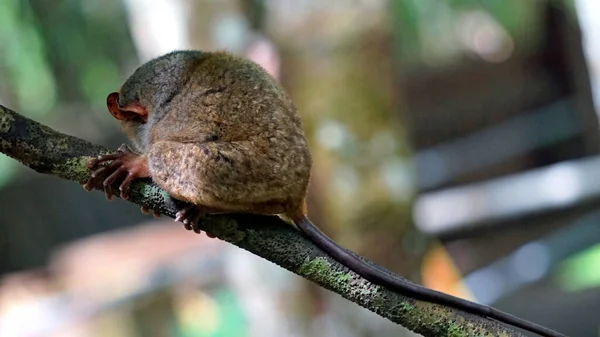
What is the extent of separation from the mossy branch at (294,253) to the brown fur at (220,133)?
15cm

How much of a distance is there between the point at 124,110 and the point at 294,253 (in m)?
0.76

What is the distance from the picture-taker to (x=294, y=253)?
1252mm

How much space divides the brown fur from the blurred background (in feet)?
4.13

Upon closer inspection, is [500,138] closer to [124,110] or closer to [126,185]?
[124,110]

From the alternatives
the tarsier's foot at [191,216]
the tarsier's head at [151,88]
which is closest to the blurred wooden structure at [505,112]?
the tarsier's head at [151,88]

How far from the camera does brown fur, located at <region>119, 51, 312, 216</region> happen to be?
1.44m

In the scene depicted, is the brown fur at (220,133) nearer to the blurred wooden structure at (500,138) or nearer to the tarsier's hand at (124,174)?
the tarsier's hand at (124,174)

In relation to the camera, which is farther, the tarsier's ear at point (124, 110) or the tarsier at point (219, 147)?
the tarsier's ear at point (124, 110)

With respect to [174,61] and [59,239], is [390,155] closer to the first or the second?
[174,61]

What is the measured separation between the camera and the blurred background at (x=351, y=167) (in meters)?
2.98

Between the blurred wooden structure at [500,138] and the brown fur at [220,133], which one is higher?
the brown fur at [220,133]

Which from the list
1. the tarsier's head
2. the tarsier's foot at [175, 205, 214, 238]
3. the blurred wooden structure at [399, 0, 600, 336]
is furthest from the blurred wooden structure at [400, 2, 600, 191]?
the tarsier's foot at [175, 205, 214, 238]

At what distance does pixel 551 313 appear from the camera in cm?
381

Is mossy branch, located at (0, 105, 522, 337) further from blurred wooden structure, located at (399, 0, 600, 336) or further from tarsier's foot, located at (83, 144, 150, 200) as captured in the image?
blurred wooden structure, located at (399, 0, 600, 336)
